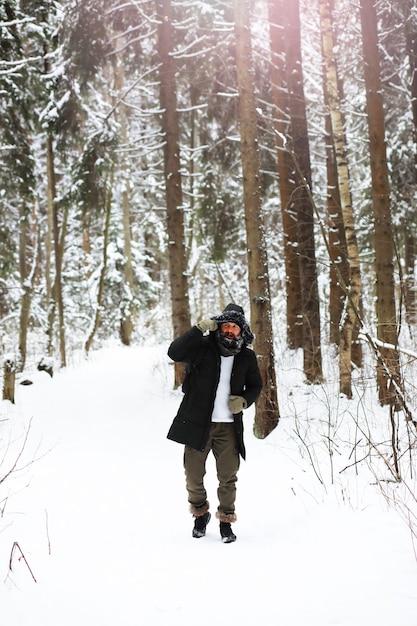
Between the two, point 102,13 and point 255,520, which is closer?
point 255,520

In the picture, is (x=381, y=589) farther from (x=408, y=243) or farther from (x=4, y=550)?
(x=408, y=243)

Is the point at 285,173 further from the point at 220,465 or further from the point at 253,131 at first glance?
the point at 220,465

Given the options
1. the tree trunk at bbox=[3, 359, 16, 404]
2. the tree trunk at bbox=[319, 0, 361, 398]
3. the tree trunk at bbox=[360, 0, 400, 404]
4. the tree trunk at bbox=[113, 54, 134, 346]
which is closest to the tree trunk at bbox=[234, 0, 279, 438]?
the tree trunk at bbox=[319, 0, 361, 398]

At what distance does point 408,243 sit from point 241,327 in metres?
13.5

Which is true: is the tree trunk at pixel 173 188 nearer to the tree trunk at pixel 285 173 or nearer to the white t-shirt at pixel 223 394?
the tree trunk at pixel 285 173

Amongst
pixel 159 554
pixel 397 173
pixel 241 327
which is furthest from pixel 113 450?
pixel 397 173

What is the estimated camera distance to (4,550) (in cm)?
340

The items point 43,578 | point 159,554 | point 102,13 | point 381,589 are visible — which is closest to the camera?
point 381,589

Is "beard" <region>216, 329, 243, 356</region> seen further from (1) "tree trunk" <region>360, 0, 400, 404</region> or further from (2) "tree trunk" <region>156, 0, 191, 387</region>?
(2) "tree trunk" <region>156, 0, 191, 387</region>

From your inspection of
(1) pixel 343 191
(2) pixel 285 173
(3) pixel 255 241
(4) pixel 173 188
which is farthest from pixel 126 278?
(3) pixel 255 241

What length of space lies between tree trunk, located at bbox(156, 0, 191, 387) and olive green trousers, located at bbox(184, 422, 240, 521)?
19.2 feet

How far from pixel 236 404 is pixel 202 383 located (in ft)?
1.10

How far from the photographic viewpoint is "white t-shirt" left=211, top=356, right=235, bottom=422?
12.9 ft

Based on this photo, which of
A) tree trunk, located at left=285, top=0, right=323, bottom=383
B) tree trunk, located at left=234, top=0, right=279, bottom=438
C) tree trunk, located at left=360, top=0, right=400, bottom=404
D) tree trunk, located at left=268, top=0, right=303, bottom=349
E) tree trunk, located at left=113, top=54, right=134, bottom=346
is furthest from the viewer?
tree trunk, located at left=113, top=54, right=134, bottom=346
